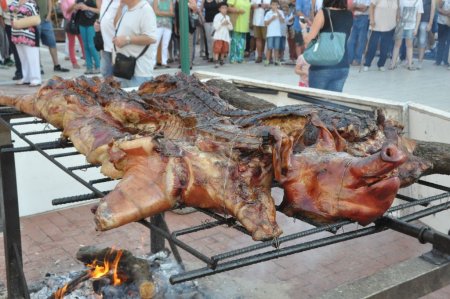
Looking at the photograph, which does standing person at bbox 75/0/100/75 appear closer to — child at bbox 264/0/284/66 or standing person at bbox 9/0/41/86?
standing person at bbox 9/0/41/86

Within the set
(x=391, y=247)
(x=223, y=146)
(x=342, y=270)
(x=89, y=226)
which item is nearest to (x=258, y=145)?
(x=223, y=146)

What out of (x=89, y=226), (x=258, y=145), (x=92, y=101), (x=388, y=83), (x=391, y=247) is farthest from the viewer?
(x=388, y=83)

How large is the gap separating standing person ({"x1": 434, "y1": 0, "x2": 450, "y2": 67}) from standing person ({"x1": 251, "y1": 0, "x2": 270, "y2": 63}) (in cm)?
463

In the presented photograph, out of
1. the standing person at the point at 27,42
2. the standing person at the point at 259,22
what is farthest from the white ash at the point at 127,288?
the standing person at the point at 259,22

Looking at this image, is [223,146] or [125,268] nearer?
[223,146]

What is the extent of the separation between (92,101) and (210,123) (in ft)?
3.48

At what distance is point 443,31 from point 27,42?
10728mm

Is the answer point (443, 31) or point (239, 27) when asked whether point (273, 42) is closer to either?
point (239, 27)

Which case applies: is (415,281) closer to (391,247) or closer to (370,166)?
(370,166)

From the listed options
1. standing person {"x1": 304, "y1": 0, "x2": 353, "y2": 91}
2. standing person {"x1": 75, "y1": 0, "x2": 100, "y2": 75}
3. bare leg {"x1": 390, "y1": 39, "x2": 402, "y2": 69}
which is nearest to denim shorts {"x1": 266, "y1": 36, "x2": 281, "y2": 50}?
bare leg {"x1": 390, "y1": 39, "x2": 402, "y2": 69}

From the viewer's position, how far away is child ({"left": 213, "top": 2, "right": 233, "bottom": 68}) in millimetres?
13828

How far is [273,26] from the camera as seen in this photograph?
14.4 meters

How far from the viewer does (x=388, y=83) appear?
38.7 ft

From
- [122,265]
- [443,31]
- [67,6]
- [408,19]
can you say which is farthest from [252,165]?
[443,31]
